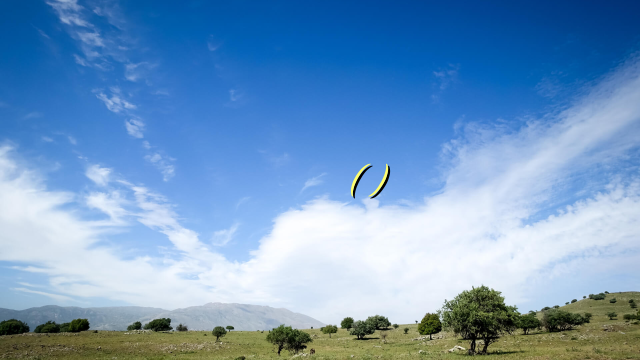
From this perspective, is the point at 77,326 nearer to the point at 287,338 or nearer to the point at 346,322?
the point at 287,338

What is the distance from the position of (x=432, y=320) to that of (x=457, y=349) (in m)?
32.6

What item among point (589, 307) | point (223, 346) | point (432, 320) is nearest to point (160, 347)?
point (223, 346)

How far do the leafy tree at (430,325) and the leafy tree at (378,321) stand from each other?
17481 millimetres

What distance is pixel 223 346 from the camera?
7300cm

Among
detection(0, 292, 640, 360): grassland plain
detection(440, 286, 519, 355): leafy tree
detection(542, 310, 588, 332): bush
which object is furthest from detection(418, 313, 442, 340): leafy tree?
detection(440, 286, 519, 355): leafy tree

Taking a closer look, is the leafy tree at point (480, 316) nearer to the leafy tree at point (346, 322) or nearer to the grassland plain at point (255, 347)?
the grassland plain at point (255, 347)

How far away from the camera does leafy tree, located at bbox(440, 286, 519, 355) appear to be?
123 ft

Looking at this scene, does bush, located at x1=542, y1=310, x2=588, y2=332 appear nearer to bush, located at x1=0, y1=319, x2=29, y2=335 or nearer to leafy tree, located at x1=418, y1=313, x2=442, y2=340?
leafy tree, located at x1=418, y1=313, x2=442, y2=340

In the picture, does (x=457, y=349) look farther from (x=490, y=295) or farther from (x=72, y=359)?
(x=72, y=359)

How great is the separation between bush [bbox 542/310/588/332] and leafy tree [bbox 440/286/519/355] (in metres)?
48.0

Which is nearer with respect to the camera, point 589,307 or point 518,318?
point 518,318

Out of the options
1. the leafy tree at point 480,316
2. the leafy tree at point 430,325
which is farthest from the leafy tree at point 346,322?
the leafy tree at point 480,316

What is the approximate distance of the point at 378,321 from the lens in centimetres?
9875

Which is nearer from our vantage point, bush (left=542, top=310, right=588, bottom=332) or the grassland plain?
the grassland plain
